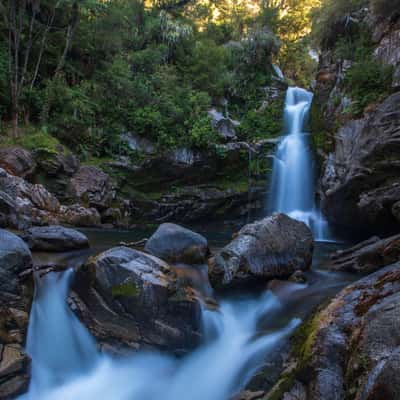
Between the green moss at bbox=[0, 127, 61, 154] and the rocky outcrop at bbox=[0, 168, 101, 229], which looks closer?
the rocky outcrop at bbox=[0, 168, 101, 229]

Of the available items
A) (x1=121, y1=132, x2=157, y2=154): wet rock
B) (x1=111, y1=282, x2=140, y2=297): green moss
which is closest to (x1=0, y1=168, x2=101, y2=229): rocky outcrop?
(x1=121, y1=132, x2=157, y2=154): wet rock

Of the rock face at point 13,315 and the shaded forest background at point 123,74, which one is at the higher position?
the shaded forest background at point 123,74

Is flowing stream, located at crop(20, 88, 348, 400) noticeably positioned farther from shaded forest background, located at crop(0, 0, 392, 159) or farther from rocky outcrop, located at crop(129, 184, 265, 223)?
rocky outcrop, located at crop(129, 184, 265, 223)

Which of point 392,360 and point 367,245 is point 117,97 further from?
point 392,360

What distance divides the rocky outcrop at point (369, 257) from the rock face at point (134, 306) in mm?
3358

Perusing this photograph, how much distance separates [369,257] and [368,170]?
2.42 meters

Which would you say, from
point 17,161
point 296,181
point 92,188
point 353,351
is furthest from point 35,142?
point 353,351

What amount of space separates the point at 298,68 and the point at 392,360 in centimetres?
2382

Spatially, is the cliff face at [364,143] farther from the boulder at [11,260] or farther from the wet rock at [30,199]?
the wet rock at [30,199]

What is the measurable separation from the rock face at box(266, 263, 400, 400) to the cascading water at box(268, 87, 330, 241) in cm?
738

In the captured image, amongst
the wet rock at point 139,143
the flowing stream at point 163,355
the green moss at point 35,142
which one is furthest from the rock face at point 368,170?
the green moss at point 35,142

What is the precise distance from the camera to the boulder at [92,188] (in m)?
10.9

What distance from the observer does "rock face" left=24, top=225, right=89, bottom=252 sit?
6.19 metres

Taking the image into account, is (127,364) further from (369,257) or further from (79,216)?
(79,216)
